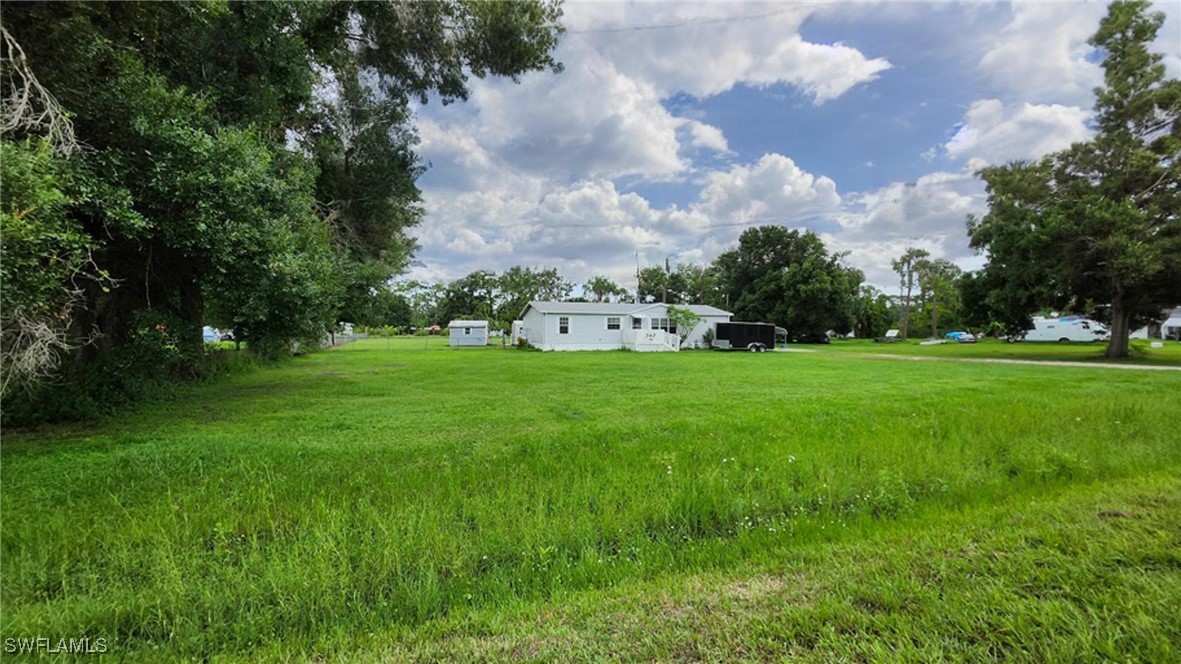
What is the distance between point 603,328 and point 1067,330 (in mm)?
39998

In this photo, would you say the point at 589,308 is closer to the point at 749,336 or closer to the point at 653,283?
the point at 749,336

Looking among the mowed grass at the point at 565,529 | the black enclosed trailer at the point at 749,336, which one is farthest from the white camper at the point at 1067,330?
the mowed grass at the point at 565,529

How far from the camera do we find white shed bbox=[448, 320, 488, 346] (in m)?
34.7

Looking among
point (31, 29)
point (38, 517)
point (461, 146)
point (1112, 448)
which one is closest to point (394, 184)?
point (461, 146)

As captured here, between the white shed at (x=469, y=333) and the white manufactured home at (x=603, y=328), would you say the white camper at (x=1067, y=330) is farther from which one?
the white shed at (x=469, y=333)

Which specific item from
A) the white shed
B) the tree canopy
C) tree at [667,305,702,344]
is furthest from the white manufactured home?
the tree canopy

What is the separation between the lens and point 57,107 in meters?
4.76

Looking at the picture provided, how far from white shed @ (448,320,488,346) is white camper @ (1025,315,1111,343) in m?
43.1

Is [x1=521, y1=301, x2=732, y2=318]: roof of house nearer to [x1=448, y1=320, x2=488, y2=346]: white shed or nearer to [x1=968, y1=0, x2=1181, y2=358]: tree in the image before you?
[x1=448, y1=320, x2=488, y2=346]: white shed

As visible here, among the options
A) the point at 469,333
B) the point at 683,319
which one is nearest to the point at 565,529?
the point at 683,319

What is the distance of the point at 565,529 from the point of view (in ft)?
10.5

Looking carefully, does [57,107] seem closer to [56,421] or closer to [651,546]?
[56,421]

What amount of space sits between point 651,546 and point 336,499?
101 inches

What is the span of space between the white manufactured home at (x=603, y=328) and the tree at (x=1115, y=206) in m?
16.4
